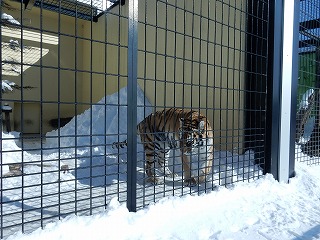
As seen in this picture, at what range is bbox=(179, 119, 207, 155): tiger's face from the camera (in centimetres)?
283

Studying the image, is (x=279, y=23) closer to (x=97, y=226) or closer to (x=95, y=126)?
(x=97, y=226)

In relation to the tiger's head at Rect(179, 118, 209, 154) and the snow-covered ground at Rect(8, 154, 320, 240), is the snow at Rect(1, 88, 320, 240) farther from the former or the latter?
the tiger's head at Rect(179, 118, 209, 154)

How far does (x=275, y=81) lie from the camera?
300 cm

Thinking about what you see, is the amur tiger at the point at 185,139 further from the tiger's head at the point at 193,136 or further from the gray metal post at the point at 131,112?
the gray metal post at the point at 131,112

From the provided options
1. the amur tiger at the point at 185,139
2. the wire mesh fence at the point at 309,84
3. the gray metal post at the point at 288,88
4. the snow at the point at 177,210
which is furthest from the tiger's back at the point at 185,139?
the wire mesh fence at the point at 309,84

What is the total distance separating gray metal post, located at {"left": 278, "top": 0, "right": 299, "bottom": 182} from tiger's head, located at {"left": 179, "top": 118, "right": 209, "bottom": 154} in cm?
85

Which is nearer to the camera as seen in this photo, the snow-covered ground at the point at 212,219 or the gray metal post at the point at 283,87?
the snow-covered ground at the point at 212,219

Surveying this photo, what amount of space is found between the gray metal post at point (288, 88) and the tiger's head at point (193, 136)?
850mm

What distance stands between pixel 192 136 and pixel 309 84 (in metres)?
2.09

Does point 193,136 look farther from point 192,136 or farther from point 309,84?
point 309,84

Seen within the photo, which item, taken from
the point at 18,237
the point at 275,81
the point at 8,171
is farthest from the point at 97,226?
the point at 275,81

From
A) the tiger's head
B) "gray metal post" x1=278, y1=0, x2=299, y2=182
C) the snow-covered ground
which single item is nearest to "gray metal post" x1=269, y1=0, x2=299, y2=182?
"gray metal post" x1=278, y1=0, x2=299, y2=182

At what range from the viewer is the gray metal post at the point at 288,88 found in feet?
10.0

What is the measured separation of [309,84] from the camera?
12.8 feet
